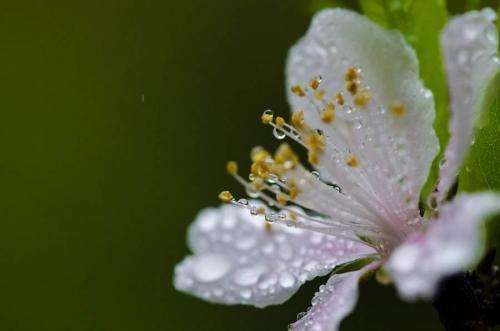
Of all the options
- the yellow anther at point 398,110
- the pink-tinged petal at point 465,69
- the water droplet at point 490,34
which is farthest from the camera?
the yellow anther at point 398,110

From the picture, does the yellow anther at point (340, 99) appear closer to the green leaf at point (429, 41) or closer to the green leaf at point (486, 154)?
the green leaf at point (429, 41)

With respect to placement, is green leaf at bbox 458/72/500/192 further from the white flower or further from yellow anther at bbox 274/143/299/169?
yellow anther at bbox 274/143/299/169

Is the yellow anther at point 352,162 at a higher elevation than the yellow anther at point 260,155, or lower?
lower

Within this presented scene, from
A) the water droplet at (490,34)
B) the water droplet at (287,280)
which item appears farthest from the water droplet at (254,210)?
the water droplet at (490,34)

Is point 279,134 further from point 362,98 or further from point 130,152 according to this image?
point 130,152

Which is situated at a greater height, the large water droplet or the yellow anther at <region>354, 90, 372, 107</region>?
the yellow anther at <region>354, 90, 372, 107</region>

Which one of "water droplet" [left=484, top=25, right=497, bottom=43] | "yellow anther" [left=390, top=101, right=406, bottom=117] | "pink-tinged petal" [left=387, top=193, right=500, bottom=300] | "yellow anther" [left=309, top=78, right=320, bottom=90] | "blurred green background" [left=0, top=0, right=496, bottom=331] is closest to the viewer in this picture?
"pink-tinged petal" [left=387, top=193, right=500, bottom=300]

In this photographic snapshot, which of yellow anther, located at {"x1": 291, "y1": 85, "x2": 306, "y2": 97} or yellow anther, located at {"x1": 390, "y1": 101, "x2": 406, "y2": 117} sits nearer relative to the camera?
yellow anther, located at {"x1": 390, "y1": 101, "x2": 406, "y2": 117}

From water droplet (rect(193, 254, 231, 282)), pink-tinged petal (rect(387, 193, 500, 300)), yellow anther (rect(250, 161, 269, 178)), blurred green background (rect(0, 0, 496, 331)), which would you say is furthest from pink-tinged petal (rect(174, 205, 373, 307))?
blurred green background (rect(0, 0, 496, 331))
